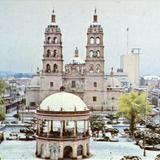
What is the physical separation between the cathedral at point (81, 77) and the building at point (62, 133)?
A: 30.8m

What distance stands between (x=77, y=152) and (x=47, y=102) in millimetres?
3153

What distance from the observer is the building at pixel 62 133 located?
88.8ft

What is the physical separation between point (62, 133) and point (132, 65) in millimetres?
140016

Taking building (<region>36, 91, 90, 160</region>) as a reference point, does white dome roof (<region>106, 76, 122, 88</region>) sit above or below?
above

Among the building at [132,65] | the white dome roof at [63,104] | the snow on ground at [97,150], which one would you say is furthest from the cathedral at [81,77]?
the building at [132,65]

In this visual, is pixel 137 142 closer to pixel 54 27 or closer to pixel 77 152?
pixel 77 152

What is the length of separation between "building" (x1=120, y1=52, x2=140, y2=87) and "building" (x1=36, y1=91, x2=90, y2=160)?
12769 cm

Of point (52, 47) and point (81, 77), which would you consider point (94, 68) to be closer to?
point (81, 77)

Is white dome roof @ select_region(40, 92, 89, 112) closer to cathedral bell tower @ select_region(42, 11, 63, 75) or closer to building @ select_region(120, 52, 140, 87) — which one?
cathedral bell tower @ select_region(42, 11, 63, 75)

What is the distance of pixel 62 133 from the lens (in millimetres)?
27328

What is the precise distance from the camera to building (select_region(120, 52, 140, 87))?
157375mm

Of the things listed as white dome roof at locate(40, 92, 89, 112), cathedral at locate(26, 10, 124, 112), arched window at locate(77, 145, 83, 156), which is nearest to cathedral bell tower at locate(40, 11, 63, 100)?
cathedral at locate(26, 10, 124, 112)

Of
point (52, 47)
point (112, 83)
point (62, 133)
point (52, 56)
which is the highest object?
point (52, 47)

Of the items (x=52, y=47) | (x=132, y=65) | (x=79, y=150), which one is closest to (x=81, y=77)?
(x=52, y=47)
